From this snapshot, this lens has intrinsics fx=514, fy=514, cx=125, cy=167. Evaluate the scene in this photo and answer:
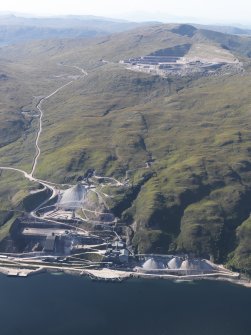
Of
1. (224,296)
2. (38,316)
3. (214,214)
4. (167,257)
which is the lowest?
(38,316)

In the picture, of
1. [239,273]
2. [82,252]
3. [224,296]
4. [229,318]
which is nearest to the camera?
[229,318]

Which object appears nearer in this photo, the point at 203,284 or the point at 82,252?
the point at 203,284

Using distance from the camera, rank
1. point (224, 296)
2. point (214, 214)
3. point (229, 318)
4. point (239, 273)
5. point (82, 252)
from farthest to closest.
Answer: point (214, 214)
point (82, 252)
point (239, 273)
point (224, 296)
point (229, 318)

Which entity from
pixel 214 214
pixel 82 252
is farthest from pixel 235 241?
pixel 82 252

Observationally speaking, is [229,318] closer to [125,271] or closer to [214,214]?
[125,271]

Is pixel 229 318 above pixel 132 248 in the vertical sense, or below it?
below

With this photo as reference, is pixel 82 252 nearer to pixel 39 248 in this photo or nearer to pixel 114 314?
pixel 39 248

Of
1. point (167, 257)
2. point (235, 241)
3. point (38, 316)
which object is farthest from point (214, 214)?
point (38, 316)

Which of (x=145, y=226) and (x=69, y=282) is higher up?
(x=145, y=226)

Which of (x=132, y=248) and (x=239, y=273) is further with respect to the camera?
(x=132, y=248)
